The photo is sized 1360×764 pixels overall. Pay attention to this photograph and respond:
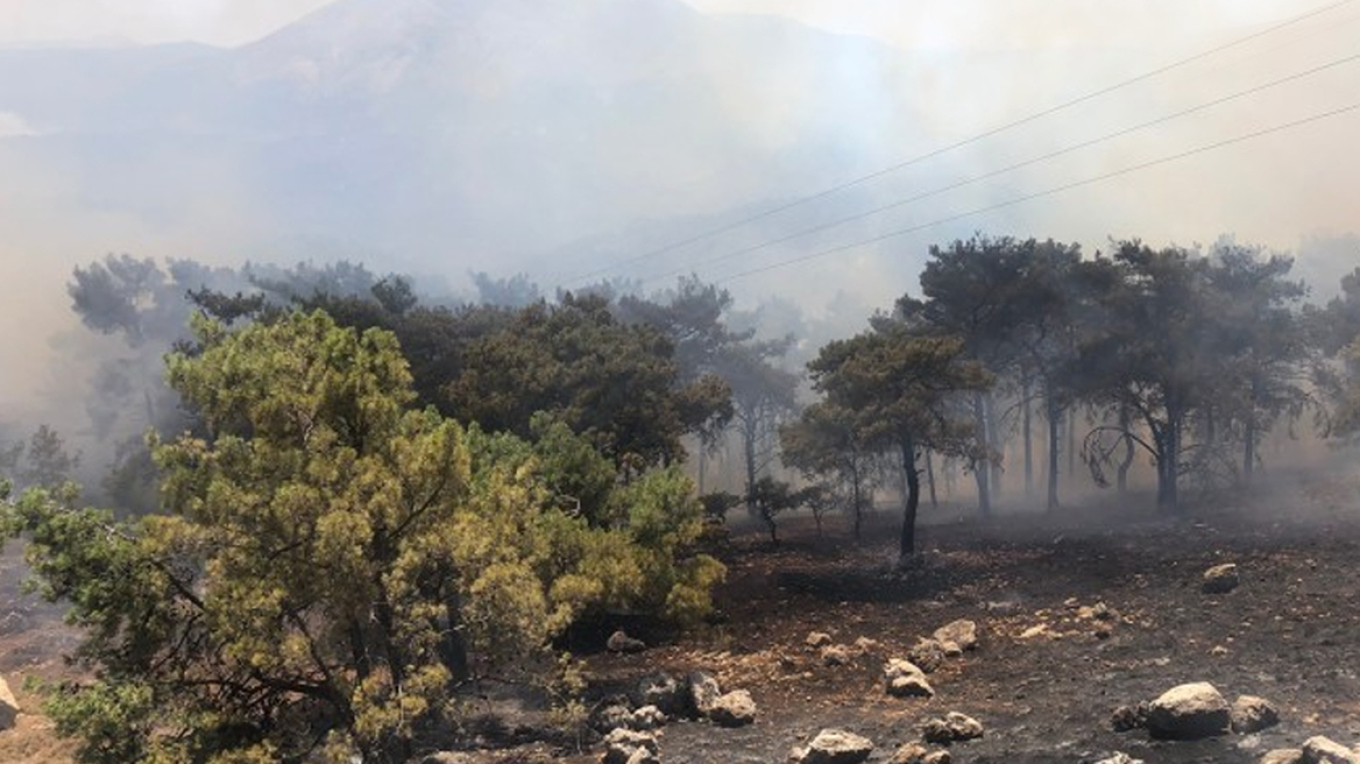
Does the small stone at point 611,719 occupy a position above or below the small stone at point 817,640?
below

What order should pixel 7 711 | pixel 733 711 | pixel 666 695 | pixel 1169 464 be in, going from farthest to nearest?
pixel 1169 464 < pixel 7 711 < pixel 666 695 < pixel 733 711

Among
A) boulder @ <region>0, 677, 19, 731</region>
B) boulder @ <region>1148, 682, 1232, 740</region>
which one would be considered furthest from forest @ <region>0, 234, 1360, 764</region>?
boulder @ <region>1148, 682, 1232, 740</region>

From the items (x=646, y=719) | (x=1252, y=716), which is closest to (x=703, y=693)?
(x=646, y=719)

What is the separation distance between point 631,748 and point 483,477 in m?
7.38

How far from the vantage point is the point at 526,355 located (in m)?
45.4

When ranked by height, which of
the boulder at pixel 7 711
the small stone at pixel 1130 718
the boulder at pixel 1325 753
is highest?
the boulder at pixel 1325 753

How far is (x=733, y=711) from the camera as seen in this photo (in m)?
24.9

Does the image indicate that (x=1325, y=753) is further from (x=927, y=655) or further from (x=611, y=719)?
(x=611, y=719)

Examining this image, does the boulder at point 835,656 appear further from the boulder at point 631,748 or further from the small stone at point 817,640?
the boulder at point 631,748

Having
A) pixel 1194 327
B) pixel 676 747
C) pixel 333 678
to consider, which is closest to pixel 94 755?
pixel 333 678

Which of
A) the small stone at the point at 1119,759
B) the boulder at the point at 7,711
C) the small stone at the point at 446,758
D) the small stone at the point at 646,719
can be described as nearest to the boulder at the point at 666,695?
the small stone at the point at 646,719

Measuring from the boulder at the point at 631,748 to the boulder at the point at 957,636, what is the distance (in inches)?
417

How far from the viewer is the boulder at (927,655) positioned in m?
27.9

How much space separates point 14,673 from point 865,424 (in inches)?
1439
